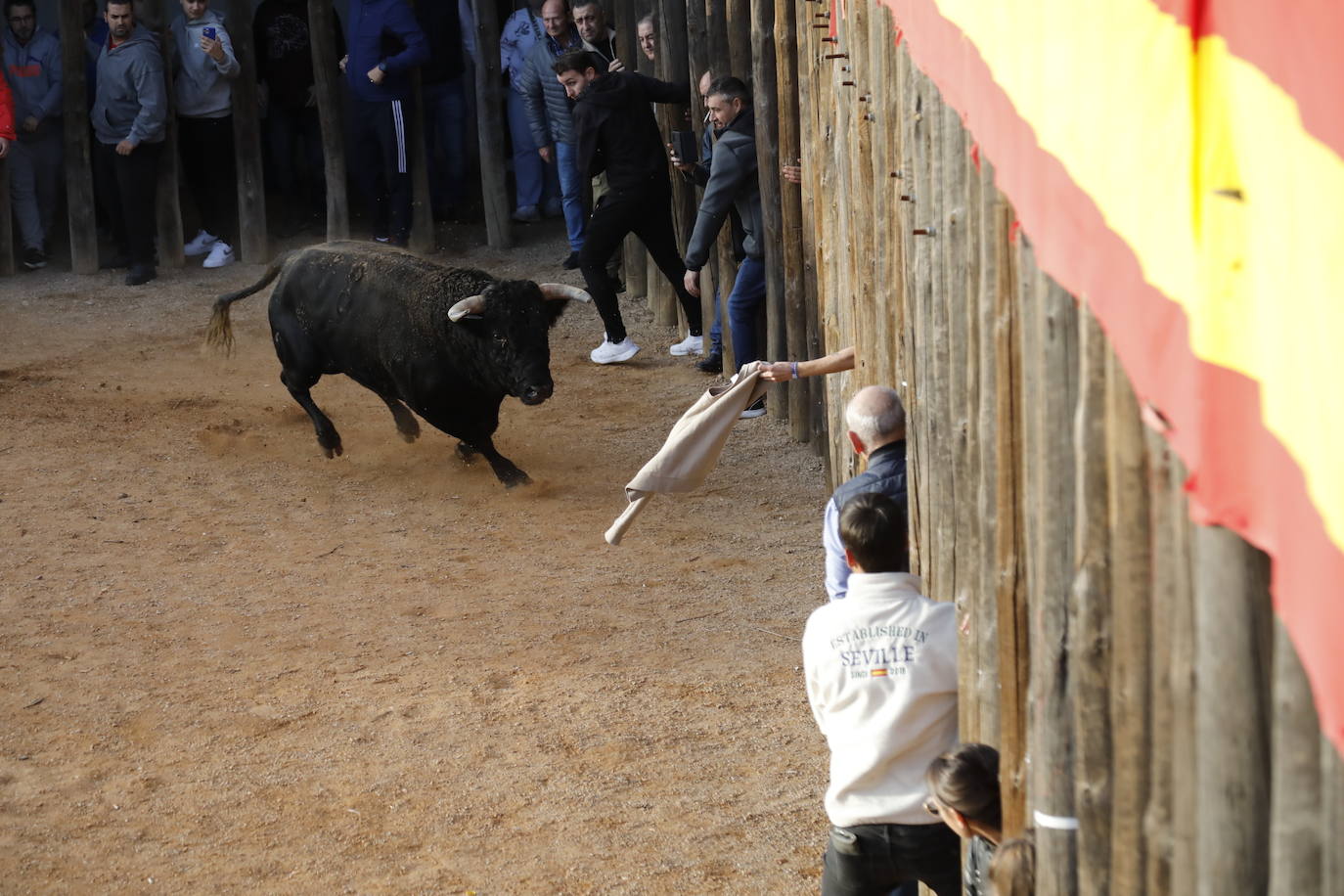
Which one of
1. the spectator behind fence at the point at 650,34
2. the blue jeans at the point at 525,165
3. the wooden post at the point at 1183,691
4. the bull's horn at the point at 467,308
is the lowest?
the bull's horn at the point at 467,308

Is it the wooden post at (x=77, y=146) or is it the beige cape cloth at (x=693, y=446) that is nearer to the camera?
the beige cape cloth at (x=693, y=446)

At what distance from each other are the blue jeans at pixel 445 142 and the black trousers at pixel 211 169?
1.91 m

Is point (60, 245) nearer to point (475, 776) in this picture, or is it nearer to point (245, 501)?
point (245, 501)

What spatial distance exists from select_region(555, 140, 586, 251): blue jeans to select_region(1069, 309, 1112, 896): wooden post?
10.9 m

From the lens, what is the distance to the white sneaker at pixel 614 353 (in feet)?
38.6

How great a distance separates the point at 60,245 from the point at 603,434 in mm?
7911

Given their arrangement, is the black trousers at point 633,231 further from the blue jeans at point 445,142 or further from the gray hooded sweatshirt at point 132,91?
the gray hooded sweatshirt at point 132,91

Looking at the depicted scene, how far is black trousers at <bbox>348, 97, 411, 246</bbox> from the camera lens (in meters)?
14.5

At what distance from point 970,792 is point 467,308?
242 inches

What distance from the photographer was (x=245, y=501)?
354 inches

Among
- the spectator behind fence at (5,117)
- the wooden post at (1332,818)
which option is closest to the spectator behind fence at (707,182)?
the spectator behind fence at (5,117)

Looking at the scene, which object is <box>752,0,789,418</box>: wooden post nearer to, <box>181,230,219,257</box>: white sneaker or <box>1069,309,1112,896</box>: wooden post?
<box>1069,309,1112,896</box>: wooden post

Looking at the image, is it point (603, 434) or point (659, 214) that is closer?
point (603, 434)

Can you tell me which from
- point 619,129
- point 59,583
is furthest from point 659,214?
point 59,583
